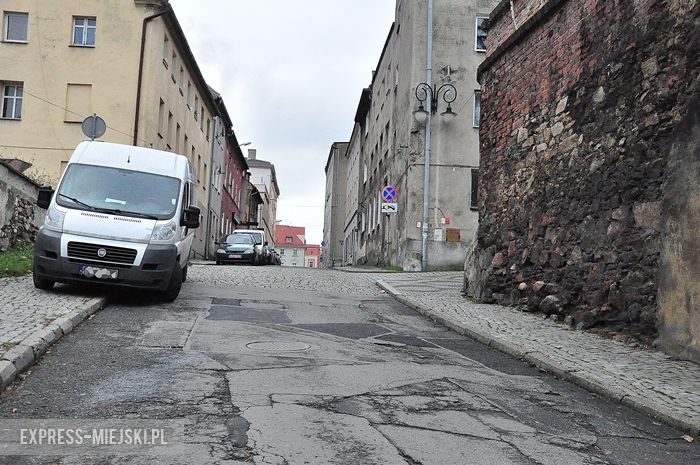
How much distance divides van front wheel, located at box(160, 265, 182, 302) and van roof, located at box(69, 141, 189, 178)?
5.91 feet

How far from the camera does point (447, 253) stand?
2612cm

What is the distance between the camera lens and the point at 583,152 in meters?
10.4

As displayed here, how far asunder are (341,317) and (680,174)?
5.37 m

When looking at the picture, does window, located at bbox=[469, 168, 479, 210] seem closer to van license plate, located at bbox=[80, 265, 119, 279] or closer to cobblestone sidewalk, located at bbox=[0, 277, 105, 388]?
cobblestone sidewalk, located at bbox=[0, 277, 105, 388]

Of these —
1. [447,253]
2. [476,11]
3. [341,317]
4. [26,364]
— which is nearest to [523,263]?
[341,317]

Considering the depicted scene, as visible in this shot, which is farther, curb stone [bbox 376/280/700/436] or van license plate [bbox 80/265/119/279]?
van license plate [bbox 80/265/119/279]

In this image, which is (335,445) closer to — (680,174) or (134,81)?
(680,174)

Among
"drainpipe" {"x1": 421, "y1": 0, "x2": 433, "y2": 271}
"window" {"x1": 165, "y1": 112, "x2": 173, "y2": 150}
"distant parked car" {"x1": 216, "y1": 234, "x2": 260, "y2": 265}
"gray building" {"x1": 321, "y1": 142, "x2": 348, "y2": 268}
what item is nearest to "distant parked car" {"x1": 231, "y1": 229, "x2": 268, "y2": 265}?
"distant parked car" {"x1": 216, "y1": 234, "x2": 260, "y2": 265}

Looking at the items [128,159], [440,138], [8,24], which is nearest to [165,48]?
[8,24]

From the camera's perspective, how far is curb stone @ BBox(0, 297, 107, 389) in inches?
217

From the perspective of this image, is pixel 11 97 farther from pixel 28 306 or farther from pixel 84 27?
pixel 28 306

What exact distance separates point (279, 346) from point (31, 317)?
9.73 ft

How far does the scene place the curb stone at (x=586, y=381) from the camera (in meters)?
5.39

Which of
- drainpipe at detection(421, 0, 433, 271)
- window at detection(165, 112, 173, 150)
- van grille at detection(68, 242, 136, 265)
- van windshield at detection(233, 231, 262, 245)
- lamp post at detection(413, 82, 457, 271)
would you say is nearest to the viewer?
van grille at detection(68, 242, 136, 265)
